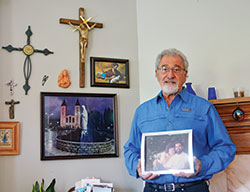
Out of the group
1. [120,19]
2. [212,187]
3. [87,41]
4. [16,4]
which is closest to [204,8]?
[120,19]

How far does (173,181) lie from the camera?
1.88 meters

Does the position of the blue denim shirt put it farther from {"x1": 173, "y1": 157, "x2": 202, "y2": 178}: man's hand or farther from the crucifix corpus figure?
the crucifix corpus figure

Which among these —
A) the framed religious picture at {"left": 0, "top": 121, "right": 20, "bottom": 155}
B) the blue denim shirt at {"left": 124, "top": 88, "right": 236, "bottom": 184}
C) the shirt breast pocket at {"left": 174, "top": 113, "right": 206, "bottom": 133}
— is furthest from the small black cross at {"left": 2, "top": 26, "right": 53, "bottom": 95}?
the shirt breast pocket at {"left": 174, "top": 113, "right": 206, "bottom": 133}

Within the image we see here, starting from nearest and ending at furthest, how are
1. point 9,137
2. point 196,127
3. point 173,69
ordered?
point 196,127 → point 173,69 → point 9,137

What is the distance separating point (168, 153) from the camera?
5.79 feet

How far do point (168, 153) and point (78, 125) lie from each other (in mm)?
1405

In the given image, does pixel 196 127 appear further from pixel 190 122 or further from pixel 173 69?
pixel 173 69

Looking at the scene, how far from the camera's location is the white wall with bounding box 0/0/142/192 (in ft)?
9.11

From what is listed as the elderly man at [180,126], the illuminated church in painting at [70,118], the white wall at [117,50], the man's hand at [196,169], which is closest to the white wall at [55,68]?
the white wall at [117,50]

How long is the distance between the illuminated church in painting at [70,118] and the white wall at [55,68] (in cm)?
16

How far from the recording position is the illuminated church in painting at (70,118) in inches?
116

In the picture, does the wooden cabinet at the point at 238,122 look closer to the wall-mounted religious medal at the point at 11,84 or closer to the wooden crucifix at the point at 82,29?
the wooden crucifix at the point at 82,29

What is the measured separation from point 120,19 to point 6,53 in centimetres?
122

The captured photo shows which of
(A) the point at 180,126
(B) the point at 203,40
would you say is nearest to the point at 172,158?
(A) the point at 180,126
